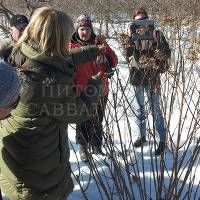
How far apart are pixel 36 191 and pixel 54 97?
581mm

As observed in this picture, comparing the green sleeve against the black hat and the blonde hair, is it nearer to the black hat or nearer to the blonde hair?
the blonde hair

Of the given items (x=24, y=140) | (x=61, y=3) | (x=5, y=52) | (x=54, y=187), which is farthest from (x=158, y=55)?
(x=61, y=3)

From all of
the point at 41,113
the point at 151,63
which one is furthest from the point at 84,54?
the point at 151,63

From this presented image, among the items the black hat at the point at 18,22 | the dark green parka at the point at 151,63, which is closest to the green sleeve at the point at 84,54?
the dark green parka at the point at 151,63

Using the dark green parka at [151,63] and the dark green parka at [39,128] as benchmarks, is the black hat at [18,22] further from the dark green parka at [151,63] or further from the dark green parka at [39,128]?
the dark green parka at [39,128]

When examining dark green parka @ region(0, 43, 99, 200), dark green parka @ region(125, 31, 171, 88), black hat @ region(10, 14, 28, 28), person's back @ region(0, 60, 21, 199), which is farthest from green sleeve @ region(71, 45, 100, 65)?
person's back @ region(0, 60, 21, 199)

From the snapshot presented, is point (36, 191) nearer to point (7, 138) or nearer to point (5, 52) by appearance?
point (7, 138)

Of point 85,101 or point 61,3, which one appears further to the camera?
point 61,3

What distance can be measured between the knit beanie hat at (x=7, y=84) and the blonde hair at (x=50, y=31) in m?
0.52

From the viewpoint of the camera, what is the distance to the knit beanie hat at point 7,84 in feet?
4.64

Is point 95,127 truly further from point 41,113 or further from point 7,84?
point 7,84

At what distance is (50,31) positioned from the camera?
1.96m

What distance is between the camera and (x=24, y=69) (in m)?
1.98

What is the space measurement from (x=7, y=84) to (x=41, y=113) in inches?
24.7
